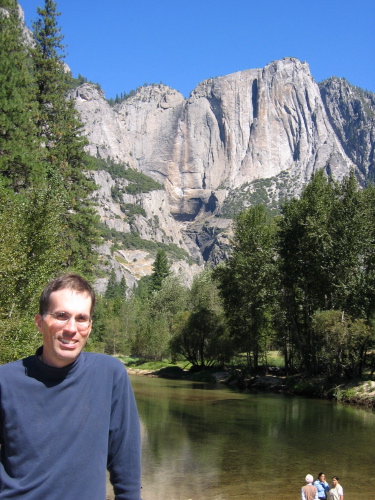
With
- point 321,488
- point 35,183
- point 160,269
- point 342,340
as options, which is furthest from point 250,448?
point 160,269

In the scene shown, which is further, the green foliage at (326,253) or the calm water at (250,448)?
the green foliage at (326,253)

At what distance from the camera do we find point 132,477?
2.93 meters

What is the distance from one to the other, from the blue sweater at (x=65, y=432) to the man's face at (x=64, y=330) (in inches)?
2.5

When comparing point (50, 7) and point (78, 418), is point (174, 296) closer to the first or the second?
point (50, 7)

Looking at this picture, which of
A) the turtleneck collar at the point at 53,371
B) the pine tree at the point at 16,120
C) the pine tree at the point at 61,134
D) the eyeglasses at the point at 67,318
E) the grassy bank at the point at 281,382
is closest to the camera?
the turtleneck collar at the point at 53,371

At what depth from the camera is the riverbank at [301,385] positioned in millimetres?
34625

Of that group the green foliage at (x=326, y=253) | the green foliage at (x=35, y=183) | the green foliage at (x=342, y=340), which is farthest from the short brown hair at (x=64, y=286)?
the green foliage at (x=326, y=253)

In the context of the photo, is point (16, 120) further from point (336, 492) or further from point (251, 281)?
point (336, 492)

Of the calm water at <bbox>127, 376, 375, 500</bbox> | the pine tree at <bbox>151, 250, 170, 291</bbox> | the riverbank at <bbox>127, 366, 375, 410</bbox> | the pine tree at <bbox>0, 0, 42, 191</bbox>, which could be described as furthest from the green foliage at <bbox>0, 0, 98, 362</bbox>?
the pine tree at <bbox>151, 250, 170, 291</bbox>

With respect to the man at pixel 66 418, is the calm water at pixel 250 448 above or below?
below

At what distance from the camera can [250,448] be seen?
20328 mm

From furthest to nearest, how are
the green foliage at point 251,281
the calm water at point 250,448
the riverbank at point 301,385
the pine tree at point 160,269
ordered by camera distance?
the pine tree at point 160,269
the green foliage at point 251,281
the riverbank at point 301,385
the calm water at point 250,448

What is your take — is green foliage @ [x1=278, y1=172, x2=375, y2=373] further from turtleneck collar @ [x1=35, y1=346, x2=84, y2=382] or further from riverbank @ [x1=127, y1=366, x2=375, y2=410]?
turtleneck collar @ [x1=35, y1=346, x2=84, y2=382]

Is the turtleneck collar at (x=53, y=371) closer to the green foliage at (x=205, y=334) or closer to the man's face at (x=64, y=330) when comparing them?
the man's face at (x=64, y=330)
